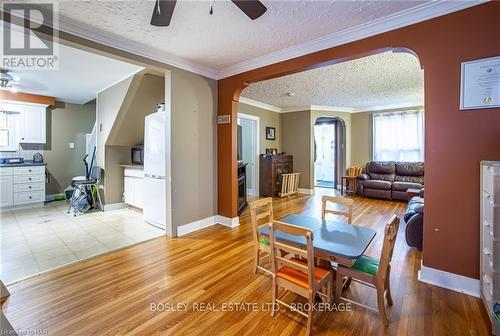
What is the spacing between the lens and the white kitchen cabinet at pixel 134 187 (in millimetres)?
4340

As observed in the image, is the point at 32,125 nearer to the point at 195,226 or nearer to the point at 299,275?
the point at 195,226

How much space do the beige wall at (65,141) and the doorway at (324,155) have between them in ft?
25.4

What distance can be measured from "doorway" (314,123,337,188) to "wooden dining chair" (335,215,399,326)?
742cm

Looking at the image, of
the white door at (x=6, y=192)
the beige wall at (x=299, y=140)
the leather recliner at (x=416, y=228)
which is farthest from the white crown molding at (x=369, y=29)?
the white door at (x=6, y=192)

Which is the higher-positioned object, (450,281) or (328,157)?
(328,157)

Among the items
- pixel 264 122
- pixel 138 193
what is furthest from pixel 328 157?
pixel 138 193

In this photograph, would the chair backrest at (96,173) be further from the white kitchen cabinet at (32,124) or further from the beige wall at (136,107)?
the white kitchen cabinet at (32,124)

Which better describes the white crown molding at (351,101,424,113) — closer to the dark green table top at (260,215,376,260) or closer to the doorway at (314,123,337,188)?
the doorway at (314,123,337,188)

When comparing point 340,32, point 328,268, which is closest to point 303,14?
point 340,32

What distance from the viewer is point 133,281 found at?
2180 mm

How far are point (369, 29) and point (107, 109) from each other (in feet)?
15.7

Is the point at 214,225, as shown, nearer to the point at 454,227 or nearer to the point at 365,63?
the point at 454,227

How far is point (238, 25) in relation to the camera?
93.5 inches

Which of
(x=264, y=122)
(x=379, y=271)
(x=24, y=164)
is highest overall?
(x=264, y=122)
